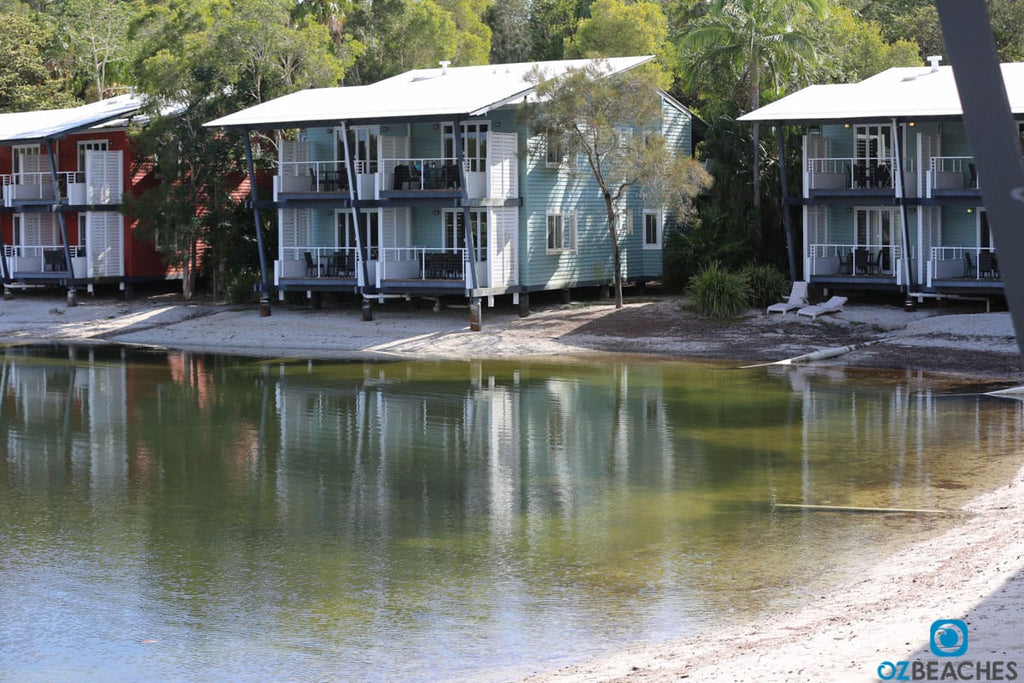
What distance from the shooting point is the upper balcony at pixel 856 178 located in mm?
38219

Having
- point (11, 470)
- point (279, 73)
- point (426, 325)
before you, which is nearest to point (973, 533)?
point (11, 470)

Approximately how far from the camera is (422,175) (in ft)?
131

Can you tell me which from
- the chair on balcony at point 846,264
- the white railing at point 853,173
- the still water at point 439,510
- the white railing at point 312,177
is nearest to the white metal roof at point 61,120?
the white railing at point 312,177

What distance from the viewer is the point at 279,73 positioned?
154ft

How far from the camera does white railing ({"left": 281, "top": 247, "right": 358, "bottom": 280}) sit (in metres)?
41.7

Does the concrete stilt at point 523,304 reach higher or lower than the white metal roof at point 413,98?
lower

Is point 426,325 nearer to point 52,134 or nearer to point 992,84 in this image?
point 52,134

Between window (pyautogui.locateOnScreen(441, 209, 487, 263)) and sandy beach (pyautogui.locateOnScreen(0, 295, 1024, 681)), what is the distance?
2.01m

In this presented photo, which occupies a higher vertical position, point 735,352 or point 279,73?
point 279,73

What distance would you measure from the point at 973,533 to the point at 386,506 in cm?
751

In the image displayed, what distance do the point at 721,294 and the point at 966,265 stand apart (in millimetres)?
6780

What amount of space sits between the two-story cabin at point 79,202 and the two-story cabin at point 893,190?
74.9 feet

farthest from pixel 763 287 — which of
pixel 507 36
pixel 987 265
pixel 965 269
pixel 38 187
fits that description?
pixel 507 36

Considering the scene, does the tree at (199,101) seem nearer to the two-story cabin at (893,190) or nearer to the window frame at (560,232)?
the window frame at (560,232)
